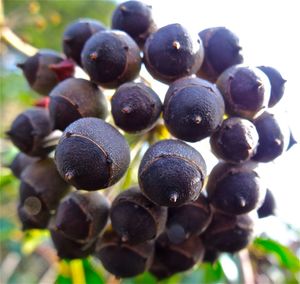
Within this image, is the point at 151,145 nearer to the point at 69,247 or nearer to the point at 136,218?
the point at 136,218

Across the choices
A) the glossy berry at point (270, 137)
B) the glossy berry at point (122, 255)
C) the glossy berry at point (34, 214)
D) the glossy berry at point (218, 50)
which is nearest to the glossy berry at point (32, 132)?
the glossy berry at point (34, 214)

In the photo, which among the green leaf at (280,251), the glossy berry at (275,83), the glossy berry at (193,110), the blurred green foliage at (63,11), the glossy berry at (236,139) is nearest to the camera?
the glossy berry at (193,110)

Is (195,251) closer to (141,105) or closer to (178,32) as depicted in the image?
(141,105)

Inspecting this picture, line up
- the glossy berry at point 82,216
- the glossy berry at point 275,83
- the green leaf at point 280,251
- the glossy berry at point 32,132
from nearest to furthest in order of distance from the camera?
1. the glossy berry at point 82,216
2. the glossy berry at point 275,83
3. the glossy berry at point 32,132
4. the green leaf at point 280,251

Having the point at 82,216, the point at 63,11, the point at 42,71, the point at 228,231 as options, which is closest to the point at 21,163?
the point at 42,71

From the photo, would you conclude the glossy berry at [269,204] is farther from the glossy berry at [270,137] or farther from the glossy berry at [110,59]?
the glossy berry at [110,59]

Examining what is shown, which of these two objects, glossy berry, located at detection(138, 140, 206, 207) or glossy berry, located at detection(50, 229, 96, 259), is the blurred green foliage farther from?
glossy berry, located at detection(138, 140, 206, 207)
